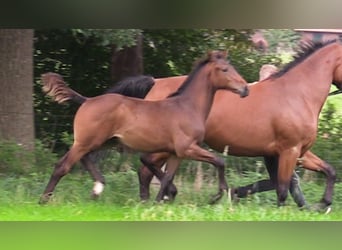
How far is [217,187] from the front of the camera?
17.3 ft

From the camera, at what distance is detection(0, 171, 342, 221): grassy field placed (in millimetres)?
4406

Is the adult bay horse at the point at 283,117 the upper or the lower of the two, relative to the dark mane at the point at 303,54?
lower

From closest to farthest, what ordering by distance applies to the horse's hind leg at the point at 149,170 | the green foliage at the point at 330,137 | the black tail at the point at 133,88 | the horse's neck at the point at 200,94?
the horse's neck at the point at 200,94
the horse's hind leg at the point at 149,170
the black tail at the point at 133,88
the green foliage at the point at 330,137

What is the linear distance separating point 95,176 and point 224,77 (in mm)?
1118

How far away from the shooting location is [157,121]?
15.6 ft

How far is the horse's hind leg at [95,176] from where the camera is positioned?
4969mm

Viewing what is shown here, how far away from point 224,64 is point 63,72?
7.22 feet

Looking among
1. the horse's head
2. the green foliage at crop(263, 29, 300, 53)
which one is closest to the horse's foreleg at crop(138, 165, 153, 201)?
the horse's head

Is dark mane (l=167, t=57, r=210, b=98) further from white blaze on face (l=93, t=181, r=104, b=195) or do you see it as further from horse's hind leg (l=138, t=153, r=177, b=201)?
white blaze on face (l=93, t=181, r=104, b=195)

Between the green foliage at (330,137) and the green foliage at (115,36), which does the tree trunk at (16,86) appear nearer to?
the green foliage at (115,36)

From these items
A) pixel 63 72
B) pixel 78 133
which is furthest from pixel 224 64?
pixel 63 72

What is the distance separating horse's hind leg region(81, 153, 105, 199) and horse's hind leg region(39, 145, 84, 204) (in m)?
0.17

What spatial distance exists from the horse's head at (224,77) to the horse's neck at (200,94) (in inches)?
2.1

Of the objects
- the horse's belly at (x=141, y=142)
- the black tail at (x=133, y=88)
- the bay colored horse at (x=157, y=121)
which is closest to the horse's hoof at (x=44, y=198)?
the bay colored horse at (x=157, y=121)
